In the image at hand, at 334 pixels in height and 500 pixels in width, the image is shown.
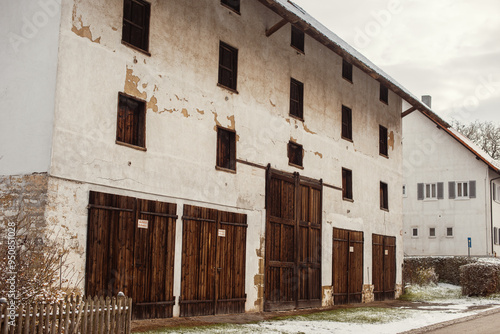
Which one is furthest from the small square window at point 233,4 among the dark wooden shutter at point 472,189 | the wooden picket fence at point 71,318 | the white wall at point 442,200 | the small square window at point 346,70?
the dark wooden shutter at point 472,189

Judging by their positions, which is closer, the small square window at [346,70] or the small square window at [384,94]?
the small square window at [346,70]

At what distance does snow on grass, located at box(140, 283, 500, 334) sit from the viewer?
603 inches

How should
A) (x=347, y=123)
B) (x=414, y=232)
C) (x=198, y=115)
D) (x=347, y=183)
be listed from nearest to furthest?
1. (x=198, y=115)
2. (x=347, y=183)
3. (x=347, y=123)
4. (x=414, y=232)

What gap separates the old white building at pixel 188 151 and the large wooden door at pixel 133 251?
1.5 inches

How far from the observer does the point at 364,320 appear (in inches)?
726

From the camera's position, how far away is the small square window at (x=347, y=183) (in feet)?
83.6

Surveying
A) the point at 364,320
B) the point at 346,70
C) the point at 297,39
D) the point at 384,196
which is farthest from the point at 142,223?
the point at 384,196

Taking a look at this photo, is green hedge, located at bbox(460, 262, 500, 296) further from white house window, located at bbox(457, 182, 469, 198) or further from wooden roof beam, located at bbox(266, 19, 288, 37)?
wooden roof beam, located at bbox(266, 19, 288, 37)

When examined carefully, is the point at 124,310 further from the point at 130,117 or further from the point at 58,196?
the point at 130,117

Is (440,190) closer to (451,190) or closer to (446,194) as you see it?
(446,194)

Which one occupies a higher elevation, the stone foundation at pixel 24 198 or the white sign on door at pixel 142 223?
the stone foundation at pixel 24 198

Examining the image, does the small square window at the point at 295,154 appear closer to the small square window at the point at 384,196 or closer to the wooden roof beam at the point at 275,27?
the wooden roof beam at the point at 275,27

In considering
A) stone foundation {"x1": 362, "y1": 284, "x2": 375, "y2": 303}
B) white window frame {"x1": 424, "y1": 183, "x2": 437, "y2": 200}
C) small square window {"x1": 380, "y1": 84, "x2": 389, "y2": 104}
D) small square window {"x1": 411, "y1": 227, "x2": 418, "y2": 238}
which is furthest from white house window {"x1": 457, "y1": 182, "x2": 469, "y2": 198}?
stone foundation {"x1": 362, "y1": 284, "x2": 375, "y2": 303}

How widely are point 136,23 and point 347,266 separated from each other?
13.4 meters
